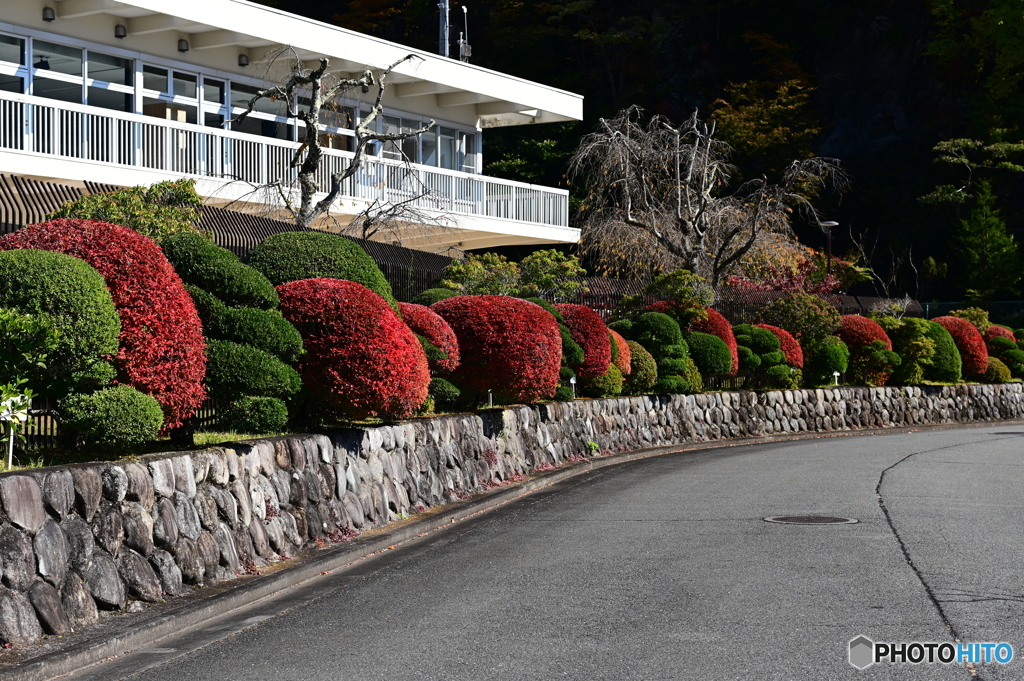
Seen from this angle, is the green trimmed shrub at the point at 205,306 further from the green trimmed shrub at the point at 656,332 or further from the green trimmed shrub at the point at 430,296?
the green trimmed shrub at the point at 656,332

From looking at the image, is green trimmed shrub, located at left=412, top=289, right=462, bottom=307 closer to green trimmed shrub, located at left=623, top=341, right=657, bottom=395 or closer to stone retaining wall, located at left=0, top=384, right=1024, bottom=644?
stone retaining wall, located at left=0, top=384, right=1024, bottom=644

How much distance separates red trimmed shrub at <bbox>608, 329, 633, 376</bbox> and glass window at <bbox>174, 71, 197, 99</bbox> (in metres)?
13.7

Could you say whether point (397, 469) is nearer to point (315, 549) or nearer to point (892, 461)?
point (315, 549)

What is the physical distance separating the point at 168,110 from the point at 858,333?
1936cm

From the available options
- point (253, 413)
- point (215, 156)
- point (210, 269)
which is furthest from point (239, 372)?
point (215, 156)

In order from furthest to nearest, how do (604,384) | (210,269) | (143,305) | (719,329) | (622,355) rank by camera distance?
(719,329), (622,355), (604,384), (210,269), (143,305)

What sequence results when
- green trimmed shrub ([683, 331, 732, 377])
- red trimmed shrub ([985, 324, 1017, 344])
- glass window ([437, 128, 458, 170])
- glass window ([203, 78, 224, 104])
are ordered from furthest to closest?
red trimmed shrub ([985, 324, 1017, 344])
glass window ([437, 128, 458, 170])
glass window ([203, 78, 224, 104])
green trimmed shrub ([683, 331, 732, 377])

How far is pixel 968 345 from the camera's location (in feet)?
Result: 119

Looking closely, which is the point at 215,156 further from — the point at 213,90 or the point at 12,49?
the point at 12,49

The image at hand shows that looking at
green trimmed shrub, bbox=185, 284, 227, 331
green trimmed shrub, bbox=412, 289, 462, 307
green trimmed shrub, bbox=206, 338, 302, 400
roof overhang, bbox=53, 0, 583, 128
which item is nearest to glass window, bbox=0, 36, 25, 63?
roof overhang, bbox=53, 0, 583, 128

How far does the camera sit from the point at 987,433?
90.8 ft

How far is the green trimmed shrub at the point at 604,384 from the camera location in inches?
874

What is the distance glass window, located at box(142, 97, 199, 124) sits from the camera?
29172mm

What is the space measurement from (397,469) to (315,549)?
262 cm
